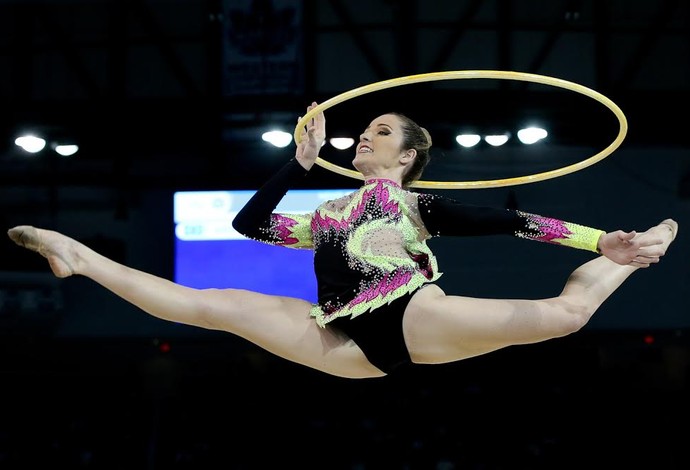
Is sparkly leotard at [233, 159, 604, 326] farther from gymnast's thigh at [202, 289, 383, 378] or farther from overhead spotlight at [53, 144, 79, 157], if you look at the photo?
overhead spotlight at [53, 144, 79, 157]

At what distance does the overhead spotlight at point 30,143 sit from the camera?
8312mm

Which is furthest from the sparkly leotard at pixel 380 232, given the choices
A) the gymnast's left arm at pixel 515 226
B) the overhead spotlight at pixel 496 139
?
the overhead spotlight at pixel 496 139

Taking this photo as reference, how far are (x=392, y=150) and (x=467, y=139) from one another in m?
4.56

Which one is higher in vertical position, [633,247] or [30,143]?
[30,143]

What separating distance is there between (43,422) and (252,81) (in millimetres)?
3859

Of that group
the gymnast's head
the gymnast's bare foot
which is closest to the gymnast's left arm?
the gymnast's head

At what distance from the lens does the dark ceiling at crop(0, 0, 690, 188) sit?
7.57 m

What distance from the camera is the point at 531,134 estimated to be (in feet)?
26.1

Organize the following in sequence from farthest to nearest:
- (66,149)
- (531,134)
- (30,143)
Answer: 1. (66,149)
2. (30,143)
3. (531,134)

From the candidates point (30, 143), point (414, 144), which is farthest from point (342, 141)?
point (414, 144)

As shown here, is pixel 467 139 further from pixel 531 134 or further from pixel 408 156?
pixel 408 156

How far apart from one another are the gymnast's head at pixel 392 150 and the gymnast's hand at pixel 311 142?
0.50 ft

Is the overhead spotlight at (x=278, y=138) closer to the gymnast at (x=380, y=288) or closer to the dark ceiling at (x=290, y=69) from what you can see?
the dark ceiling at (x=290, y=69)

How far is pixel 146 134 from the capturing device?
336 inches
